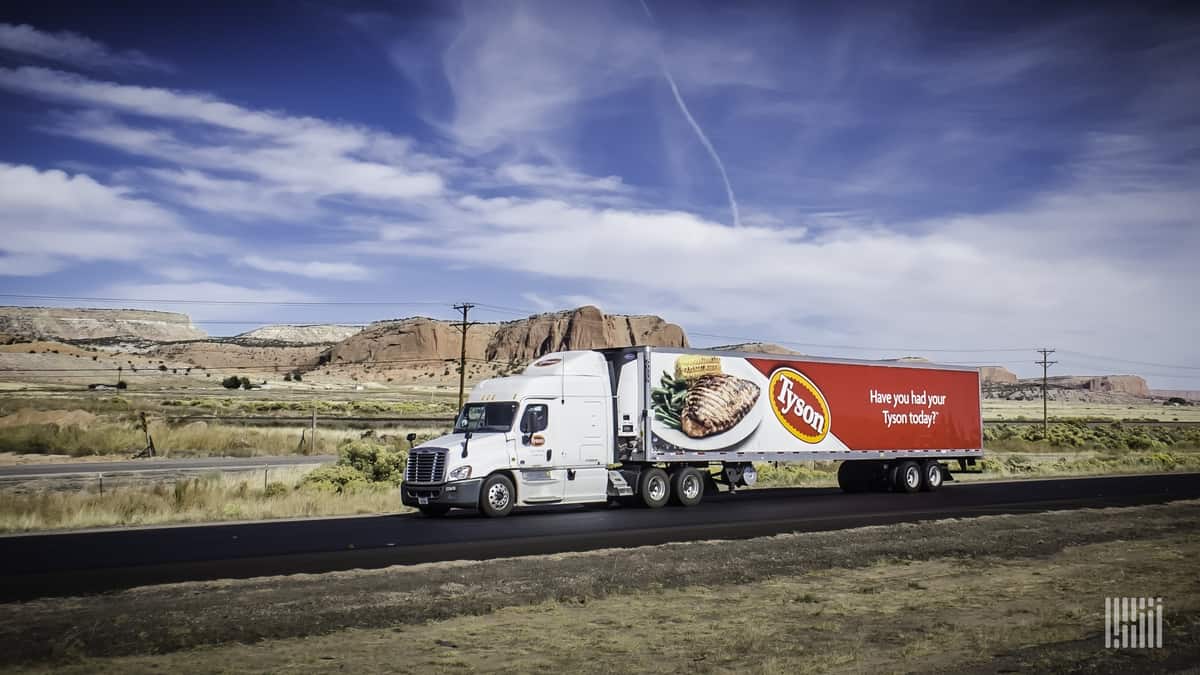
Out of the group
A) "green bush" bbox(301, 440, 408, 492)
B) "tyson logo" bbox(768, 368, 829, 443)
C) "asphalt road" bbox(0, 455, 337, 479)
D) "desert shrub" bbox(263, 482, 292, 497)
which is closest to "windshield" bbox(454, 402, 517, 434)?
"desert shrub" bbox(263, 482, 292, 497)

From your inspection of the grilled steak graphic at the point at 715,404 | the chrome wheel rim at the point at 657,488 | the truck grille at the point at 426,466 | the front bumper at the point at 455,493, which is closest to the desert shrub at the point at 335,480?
the truck grille at the point at 426,466

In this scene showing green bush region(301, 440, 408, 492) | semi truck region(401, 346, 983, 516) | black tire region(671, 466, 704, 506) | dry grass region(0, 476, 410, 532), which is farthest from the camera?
green bush region(301, 440, 408, 492)

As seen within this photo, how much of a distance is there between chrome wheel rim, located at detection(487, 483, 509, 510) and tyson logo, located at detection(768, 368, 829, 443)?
8670 mm

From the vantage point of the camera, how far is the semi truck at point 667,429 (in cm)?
2252

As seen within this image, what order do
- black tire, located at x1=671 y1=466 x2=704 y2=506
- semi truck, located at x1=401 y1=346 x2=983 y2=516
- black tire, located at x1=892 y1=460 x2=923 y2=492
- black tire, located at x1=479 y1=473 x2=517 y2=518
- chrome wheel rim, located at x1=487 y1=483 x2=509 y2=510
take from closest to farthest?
1. black tire, located at x1=479 y1=473 x2=517 y2=518
2. chrome wheel rim, located at x1=487 y1=483 x2=509 y2=510
3. semi truck, located at x1=401 y1=346 x2=983 y2=516
4. black tire, located at x1=671 y1=466 x2=704 y2=506
5. black tire, located at x1=892 y1=460 x2=923 y2=492

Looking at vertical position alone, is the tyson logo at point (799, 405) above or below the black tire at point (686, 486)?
above

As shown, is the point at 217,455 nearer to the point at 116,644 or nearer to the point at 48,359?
the point at 116,644

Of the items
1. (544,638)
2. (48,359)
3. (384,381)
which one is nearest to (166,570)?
(544,638)

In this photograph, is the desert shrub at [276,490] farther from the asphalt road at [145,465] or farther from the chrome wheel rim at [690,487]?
the chrome wheel rim at [690,487]

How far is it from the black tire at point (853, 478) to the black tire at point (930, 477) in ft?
6.40

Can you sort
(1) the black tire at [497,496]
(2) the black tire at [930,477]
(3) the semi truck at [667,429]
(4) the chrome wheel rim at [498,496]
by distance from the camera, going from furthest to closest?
(2) the black tire at [930,477], (3) the semi truck at [667,429], (4) the chrome wheel rim at [498,496], (1) the black tire at [497,496]

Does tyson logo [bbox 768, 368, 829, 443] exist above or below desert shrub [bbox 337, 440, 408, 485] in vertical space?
above

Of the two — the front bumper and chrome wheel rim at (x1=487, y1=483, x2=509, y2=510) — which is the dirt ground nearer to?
the front bumper

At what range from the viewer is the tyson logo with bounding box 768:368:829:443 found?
27547mm
